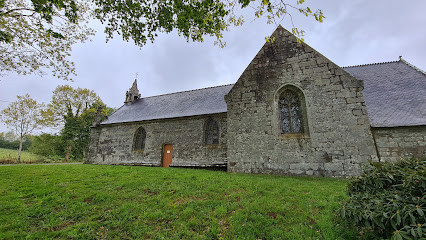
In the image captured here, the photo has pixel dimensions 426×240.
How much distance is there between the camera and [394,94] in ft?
31.0

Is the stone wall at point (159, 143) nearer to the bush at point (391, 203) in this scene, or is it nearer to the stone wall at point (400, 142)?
the stone wall at point (400, 142)

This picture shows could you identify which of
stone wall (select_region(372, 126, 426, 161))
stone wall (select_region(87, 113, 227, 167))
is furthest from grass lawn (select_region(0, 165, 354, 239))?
stone wall (select_region(87, 113, 227, 167))

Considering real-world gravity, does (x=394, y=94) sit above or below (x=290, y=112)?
above

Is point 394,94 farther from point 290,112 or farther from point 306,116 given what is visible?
point 290,112

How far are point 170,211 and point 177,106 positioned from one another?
42.8 feet

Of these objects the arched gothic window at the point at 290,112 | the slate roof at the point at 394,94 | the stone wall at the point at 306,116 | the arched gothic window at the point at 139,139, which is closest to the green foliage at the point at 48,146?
the arched gothic window at the point at 139,139

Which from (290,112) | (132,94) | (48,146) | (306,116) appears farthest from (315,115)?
(48,146)

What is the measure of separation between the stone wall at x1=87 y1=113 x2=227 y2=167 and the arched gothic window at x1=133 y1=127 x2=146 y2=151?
323 millimetres

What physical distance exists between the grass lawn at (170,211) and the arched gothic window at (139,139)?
30.7ft

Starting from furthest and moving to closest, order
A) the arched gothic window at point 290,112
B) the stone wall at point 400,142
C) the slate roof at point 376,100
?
the arched gothic window at point 290,112 < the slate roof at point 376,100 < the stone wall at point 400,142

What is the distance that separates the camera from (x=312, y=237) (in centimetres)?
294

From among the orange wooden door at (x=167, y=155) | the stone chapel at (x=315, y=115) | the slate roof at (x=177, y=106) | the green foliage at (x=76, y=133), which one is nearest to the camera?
the stone chapel at (x=315, y=115)

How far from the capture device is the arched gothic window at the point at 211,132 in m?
12.9

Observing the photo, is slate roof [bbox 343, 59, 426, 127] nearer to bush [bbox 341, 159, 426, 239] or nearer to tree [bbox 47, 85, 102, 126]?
bush [bbox 341, 159, 426, 239]
